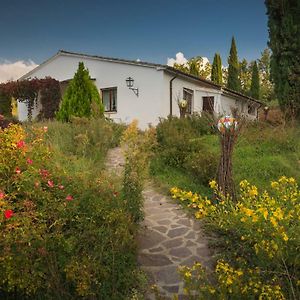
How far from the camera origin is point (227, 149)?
5438 millimetres

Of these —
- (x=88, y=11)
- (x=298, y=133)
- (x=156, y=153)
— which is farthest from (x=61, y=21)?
(x=298, y=133)

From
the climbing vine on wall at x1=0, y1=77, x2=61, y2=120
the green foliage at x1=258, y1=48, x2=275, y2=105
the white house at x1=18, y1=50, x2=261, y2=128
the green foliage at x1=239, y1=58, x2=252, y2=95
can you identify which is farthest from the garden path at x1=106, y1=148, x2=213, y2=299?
the green foliage at x1=239, y1=58, x2=252, y2=95

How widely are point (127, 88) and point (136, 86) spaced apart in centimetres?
58

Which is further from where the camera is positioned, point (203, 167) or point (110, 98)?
point (110, 98)

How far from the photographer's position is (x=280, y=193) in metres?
3.31

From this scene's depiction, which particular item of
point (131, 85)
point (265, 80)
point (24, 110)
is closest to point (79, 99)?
point (131, 85)

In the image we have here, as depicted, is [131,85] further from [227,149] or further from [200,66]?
[200,66]

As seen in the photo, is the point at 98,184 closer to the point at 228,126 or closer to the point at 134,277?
the point at 134,277

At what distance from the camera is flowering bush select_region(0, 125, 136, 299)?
3033mm

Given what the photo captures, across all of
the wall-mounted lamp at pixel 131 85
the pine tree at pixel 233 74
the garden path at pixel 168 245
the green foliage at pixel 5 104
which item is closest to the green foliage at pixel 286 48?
the wall-mounted lamp at pixel 131 85

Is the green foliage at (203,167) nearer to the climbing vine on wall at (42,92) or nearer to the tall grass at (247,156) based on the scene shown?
the tall grass at (247,156)

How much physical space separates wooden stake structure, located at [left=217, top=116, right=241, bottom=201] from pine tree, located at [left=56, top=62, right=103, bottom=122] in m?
9.43

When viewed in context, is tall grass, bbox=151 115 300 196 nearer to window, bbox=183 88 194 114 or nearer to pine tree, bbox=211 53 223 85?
window, bbox=183 88 194 114

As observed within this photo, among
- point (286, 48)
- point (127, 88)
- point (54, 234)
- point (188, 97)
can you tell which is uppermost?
point (286, 48)
